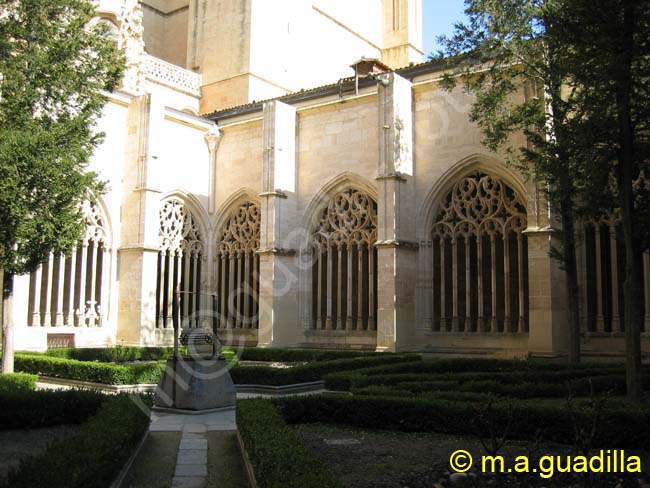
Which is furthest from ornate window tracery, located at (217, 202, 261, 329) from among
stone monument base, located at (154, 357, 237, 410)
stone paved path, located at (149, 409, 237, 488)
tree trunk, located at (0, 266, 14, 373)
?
stone paved path, located at (149, 409, 237, 488)

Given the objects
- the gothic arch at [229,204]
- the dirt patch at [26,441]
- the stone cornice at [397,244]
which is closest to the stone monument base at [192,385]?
the dirt patch at [26,441]

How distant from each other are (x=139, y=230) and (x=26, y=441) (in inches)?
474

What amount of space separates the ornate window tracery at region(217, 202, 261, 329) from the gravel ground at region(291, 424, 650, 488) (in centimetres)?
1311

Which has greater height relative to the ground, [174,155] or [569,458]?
[174,155]

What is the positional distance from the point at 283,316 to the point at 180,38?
16660mm

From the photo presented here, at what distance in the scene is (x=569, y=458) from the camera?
5852 millimetres

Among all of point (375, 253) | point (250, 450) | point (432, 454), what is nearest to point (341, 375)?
point (432, 454)

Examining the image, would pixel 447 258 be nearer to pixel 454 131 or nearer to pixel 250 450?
pixel 454 131

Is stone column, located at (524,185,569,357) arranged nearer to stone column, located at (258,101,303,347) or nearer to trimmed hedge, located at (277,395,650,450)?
stone column, located at (258,101,303,347)

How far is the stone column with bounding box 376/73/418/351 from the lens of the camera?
1716 cm

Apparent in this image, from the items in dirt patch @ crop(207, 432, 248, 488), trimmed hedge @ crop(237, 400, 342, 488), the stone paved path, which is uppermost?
trimmed hedge @ crop(237, 400, 342, 488)

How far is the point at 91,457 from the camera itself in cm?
518

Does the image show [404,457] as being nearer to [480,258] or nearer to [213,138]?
[480,258]

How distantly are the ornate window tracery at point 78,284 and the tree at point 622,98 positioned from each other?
12975mm
